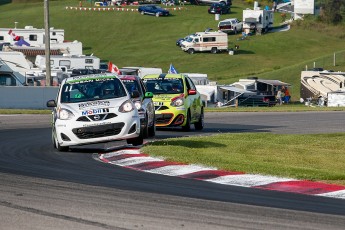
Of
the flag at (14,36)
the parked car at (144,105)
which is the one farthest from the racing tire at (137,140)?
the flag at (14,36)

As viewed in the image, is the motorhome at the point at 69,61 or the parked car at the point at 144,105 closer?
the parked car at the point at 144,105

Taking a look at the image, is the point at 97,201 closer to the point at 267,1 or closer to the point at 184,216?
the point at 184,216

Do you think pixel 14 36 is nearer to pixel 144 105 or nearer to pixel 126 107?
pixel 144 105

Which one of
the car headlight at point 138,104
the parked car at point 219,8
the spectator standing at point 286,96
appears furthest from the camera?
the parked car at point 219,8

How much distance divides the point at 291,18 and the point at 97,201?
91554 mm

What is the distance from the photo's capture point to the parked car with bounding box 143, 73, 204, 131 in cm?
2709

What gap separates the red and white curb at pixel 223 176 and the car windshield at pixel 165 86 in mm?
9790

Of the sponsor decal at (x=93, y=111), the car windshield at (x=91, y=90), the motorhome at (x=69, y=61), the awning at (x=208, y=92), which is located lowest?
the awning at (x=208, y=92)

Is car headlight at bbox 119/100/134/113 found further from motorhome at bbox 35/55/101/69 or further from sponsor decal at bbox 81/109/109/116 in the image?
motorhome at bbox 35/55/101/69

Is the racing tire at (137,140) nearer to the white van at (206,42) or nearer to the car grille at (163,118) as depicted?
the car grille at (163,118)

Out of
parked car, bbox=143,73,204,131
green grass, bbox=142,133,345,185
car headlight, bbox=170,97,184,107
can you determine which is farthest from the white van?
green grass, bbox=142,133,345,185

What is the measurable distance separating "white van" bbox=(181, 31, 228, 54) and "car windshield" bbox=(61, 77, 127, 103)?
216 ft

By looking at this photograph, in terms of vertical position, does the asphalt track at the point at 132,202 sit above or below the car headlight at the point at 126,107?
below

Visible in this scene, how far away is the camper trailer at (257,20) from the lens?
92.0m
